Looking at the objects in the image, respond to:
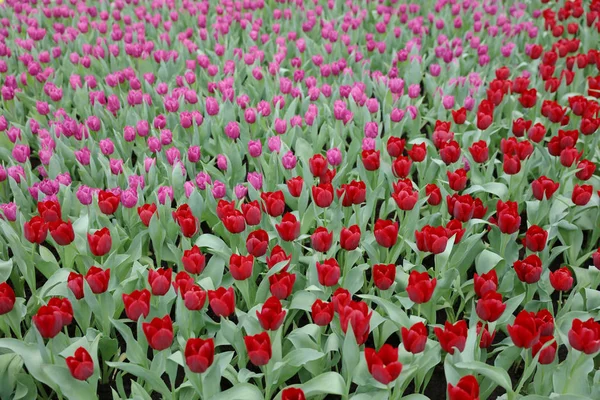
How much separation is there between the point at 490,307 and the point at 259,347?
657 millimetres

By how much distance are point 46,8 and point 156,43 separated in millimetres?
1145

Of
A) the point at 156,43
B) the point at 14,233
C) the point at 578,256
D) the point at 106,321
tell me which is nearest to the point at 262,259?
the point at 106,321

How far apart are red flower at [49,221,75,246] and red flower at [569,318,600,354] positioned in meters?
1.54

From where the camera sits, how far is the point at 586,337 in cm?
172

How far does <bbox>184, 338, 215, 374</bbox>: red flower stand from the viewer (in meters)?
1.64

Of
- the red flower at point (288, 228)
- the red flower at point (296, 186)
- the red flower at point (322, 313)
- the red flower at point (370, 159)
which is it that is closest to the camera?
the red flower at point (322, 313)

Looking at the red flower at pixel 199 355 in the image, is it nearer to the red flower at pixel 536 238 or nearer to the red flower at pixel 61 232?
the red flower at pixel 61 232

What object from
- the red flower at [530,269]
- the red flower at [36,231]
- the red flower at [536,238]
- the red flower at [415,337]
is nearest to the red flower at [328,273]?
the red flower at [415,337]

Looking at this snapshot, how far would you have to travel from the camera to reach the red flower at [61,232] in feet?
6.99

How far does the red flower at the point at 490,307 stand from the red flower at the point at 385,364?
34cm

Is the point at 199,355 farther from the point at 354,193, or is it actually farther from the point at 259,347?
the point at 354,193

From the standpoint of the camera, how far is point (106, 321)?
7.00ft

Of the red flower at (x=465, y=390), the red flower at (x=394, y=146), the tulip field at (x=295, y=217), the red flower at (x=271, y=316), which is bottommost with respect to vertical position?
the tulip field at (x=295, y=217)

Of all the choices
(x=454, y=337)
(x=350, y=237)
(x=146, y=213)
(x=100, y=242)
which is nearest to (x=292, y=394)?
(x=454, y=337)
